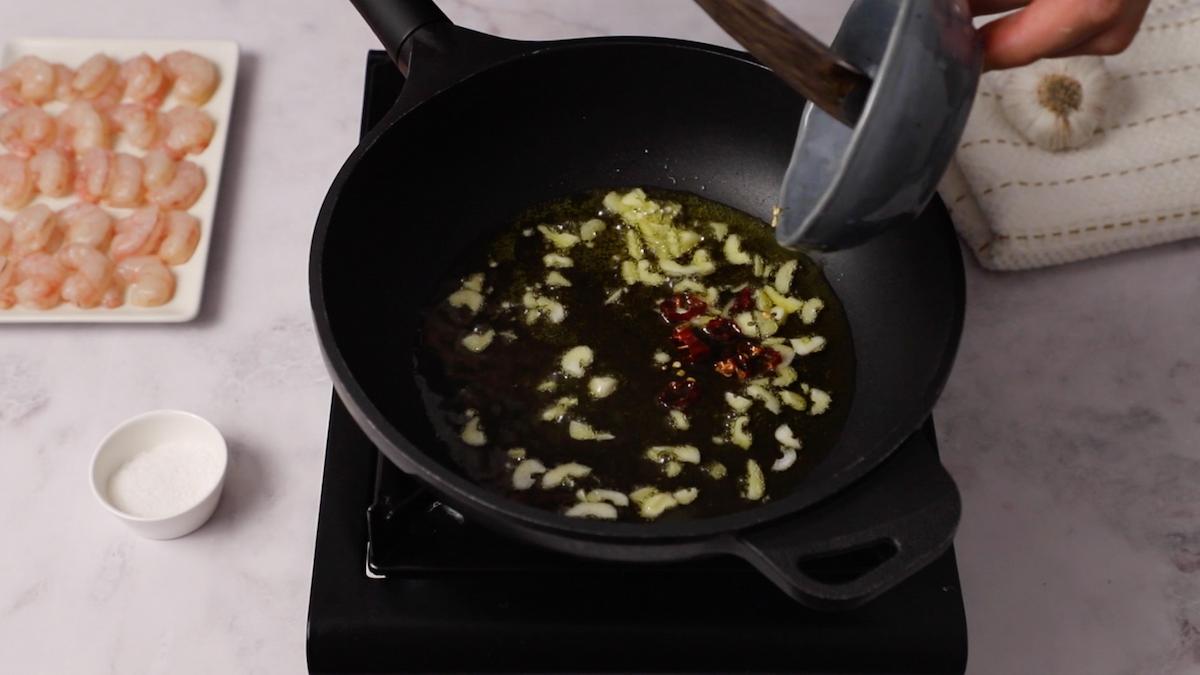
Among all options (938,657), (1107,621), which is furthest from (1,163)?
(1107,621)

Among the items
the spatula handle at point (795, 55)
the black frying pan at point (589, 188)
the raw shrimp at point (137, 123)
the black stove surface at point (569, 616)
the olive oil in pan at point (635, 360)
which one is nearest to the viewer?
the spatula handle at point (795, 55)

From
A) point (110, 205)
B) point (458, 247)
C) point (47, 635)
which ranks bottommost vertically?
point (47, 635)

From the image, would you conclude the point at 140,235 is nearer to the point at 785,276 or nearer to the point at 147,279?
the point at 147,279

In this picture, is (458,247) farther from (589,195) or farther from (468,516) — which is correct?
(468,516)

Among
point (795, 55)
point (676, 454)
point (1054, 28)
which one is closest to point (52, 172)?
point (676, 454)

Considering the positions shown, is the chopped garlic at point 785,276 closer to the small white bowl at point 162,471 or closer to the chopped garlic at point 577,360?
the chopped garlic at point 577,360

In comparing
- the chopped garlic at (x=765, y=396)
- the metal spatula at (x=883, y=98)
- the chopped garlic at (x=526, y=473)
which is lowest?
the chopped garlic at (x=526, y=473)

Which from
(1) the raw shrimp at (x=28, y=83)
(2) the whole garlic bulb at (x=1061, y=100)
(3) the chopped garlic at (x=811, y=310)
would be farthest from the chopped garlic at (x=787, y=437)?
(1) the raw shrimp at (x=28, y=83)

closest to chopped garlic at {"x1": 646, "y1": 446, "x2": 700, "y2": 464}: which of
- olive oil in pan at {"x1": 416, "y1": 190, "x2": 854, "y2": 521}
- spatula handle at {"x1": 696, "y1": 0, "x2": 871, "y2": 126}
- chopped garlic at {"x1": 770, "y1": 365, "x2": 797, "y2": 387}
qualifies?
olive oil in pan at {"x1": 416, "y1": 190, "x2": 854, "y2": 521}
